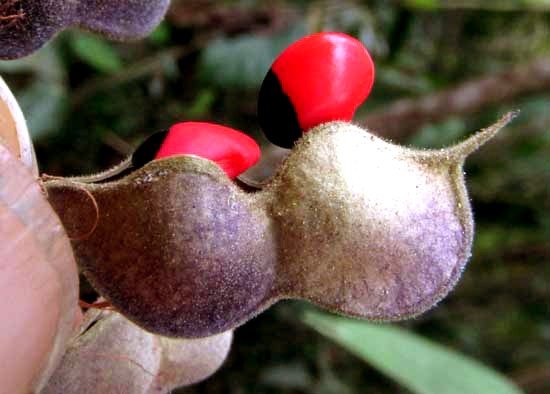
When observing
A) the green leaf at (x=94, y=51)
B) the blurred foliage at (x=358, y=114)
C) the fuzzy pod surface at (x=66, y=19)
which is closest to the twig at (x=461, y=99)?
the blurred foliage at (x=358, y=114)

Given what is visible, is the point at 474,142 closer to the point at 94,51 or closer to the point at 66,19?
the point at 66,19

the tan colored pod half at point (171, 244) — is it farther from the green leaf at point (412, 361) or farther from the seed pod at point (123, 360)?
the green leaf at point (412, 361)

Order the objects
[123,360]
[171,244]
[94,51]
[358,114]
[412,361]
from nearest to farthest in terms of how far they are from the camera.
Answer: [171,244] < [123,360] < [412,361] < [94,51] < [358,114]

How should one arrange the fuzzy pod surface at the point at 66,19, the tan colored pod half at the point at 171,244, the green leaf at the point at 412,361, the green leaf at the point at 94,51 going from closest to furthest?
the tan colored pod half at the point at 171,244 < the fuzzy pod surface at the point at 66,19 < the green leaf at the point at 412,361 < the green leaf at the point at 94,51

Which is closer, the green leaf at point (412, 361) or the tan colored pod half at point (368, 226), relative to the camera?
the tan colored pod half at point (368, 226)

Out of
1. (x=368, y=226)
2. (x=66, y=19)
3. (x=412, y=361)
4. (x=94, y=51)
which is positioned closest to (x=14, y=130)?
(x=66, y=19)

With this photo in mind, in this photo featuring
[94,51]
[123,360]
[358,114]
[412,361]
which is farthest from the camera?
[358,114]
